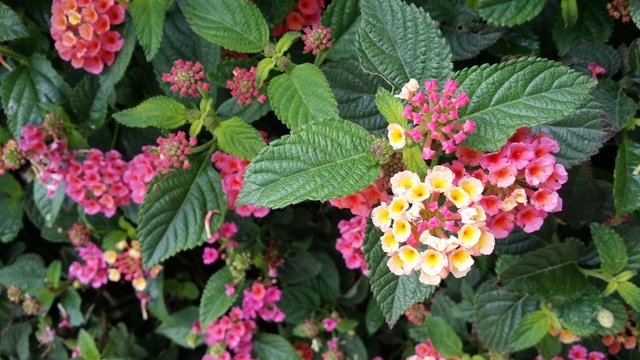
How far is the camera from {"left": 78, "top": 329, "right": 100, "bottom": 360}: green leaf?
1777mm

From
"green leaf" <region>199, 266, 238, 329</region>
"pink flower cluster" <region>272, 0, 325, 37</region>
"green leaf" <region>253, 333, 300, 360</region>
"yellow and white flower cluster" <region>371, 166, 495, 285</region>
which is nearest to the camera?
"yellow and white flower cluster" <region>371, 166, 495, 285</region>

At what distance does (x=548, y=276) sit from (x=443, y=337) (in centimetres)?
33

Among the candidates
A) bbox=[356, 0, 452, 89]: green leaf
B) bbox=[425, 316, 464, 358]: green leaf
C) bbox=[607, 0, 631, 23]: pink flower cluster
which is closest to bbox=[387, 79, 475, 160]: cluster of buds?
bbox=[356, 0, 452, 89]: green leaf

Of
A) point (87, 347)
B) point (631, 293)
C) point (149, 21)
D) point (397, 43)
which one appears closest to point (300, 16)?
point (149, 21)

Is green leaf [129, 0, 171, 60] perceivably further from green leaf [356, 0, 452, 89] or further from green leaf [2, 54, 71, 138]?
green leaf [356, 0, 452, 89]

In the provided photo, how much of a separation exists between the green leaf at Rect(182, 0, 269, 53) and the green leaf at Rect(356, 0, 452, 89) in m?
0.26

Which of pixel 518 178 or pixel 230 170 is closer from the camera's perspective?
pixel 518 178

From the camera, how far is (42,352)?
6.49 ft

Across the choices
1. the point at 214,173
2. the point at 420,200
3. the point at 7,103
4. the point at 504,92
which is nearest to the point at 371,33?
the point at 504,92

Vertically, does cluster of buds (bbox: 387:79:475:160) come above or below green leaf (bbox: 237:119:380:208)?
above

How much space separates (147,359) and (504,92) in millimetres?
1476

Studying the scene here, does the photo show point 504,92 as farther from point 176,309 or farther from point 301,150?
point 176,309

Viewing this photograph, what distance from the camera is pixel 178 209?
137 centimetres

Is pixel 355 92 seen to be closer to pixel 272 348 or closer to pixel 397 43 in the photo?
pixel 397 43
